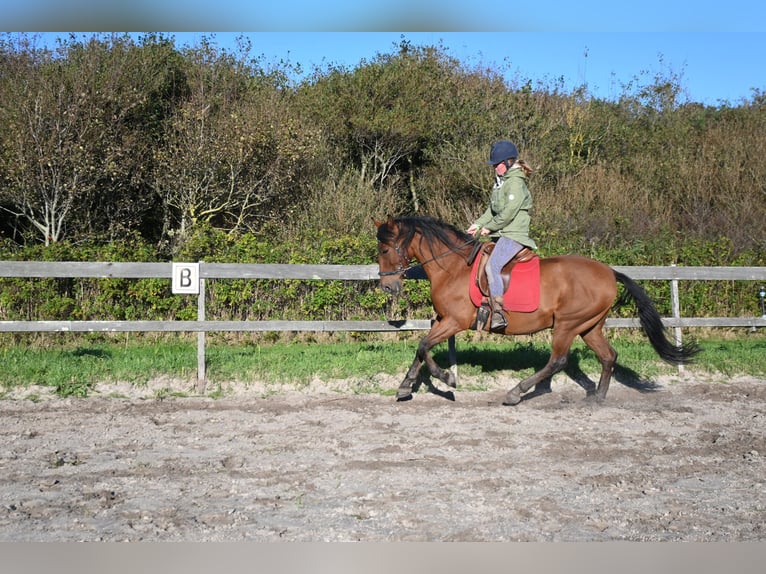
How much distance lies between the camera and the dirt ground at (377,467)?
3990 millimetres

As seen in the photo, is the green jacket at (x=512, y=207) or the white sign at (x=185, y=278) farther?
the white sign at (x=185, y=278)

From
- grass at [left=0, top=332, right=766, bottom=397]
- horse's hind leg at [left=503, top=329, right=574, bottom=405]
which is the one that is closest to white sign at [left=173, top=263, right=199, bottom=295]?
grass at [left=0, top=332, right=766, bottom=397]

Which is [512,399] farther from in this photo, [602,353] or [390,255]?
[390,255]

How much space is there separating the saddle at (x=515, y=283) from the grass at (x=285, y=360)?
1.80 metres

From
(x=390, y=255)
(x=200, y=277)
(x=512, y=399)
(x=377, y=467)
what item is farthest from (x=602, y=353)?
(x=200, y=277)

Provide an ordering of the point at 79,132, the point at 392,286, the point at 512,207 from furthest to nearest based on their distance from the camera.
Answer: the point at 79,132 < the point at 392,286 < the point at 512,207

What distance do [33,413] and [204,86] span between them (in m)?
15.8

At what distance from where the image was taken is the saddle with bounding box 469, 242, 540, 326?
7.80 meters

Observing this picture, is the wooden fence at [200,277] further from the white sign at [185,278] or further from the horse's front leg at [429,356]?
the horse's front leg at [429,356]

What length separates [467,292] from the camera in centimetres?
793

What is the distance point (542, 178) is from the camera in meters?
20.9

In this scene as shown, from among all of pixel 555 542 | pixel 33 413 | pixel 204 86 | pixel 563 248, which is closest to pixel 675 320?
pixel 563 248

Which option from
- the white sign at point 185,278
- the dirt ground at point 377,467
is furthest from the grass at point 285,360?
the white sign at point 185,278

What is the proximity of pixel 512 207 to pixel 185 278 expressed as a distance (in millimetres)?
4306
